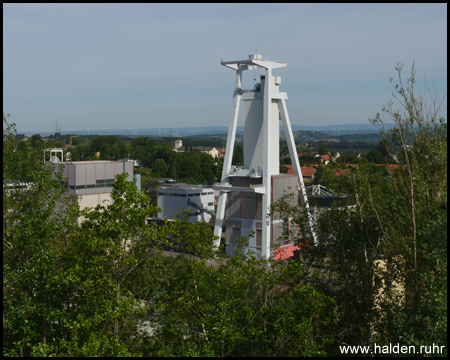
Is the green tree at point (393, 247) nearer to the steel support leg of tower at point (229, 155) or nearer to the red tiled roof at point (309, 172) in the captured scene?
the steel support leg of tower at point (229, 155)

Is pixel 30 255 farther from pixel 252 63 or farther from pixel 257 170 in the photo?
pixel 252 63

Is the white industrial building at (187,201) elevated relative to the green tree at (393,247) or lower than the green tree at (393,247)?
lower

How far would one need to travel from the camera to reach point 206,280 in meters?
13.4

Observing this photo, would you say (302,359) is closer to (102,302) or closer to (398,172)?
(102,302)

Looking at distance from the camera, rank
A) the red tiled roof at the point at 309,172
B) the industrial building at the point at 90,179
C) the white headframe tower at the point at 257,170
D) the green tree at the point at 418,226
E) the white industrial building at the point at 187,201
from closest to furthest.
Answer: the green tree at the point at 418,226, the white headframe tower at the point at 257,170, the industrial building at the point at 90,179, the white industrial building at the point at 187,201, the red tiled roof at the point at 309,172

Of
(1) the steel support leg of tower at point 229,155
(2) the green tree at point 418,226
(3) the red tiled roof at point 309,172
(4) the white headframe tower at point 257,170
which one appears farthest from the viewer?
(3) the red tiled roof at point 309,172

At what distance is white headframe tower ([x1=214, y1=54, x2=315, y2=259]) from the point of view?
128 ft

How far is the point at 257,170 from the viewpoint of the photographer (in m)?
39.6

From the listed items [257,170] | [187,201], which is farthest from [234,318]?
[187,201]

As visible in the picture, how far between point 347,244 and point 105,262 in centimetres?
576

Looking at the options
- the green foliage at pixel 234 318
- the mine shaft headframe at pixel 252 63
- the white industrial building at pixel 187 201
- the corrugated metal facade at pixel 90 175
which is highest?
the mine shaft headframe at pixel 252 63

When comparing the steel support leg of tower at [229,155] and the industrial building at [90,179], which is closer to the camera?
the industrial building at [90,179]

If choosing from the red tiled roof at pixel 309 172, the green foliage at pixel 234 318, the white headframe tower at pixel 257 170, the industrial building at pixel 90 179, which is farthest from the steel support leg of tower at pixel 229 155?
the red tiled roof at pixel 309 172

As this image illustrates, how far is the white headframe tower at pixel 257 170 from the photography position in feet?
128
